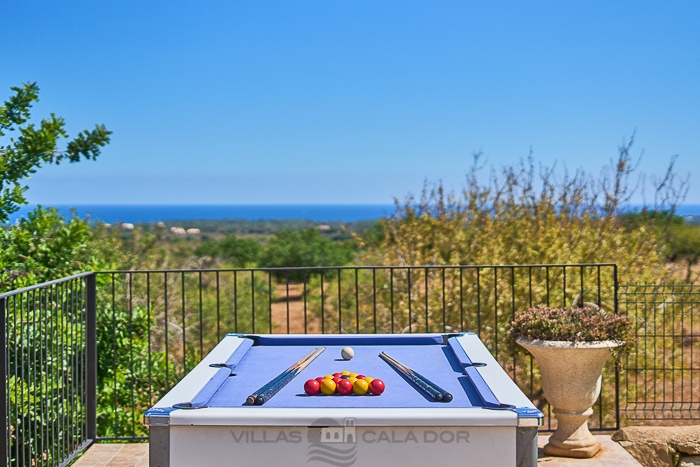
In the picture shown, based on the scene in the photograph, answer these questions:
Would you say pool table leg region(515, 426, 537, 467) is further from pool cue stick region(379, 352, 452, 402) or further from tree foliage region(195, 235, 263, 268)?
tree foliage region(195, 235, 263, 268)

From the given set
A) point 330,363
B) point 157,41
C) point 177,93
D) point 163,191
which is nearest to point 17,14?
point 157,41

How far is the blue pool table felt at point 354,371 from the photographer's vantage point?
1878mm

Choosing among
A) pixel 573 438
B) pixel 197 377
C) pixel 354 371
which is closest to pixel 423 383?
pixel 354 371

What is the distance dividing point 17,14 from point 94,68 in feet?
39.0

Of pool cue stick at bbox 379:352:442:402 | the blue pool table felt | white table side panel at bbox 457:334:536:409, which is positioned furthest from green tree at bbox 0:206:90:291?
white table side panel at bbox 457:334:536:409

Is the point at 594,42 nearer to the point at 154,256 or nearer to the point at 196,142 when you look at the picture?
the point at 154,256

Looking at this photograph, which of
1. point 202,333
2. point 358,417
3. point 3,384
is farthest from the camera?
point 202,333

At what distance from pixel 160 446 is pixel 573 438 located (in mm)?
2557

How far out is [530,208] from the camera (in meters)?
9.04

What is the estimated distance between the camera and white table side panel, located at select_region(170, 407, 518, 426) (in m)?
1.68

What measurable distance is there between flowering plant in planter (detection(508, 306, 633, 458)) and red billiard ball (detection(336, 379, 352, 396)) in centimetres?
164

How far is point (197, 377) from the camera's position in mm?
2174

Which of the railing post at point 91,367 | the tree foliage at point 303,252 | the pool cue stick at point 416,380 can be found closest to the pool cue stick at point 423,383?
the pool cue stick at point 416,380

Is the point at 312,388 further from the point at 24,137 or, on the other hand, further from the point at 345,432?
the point at 24,137
